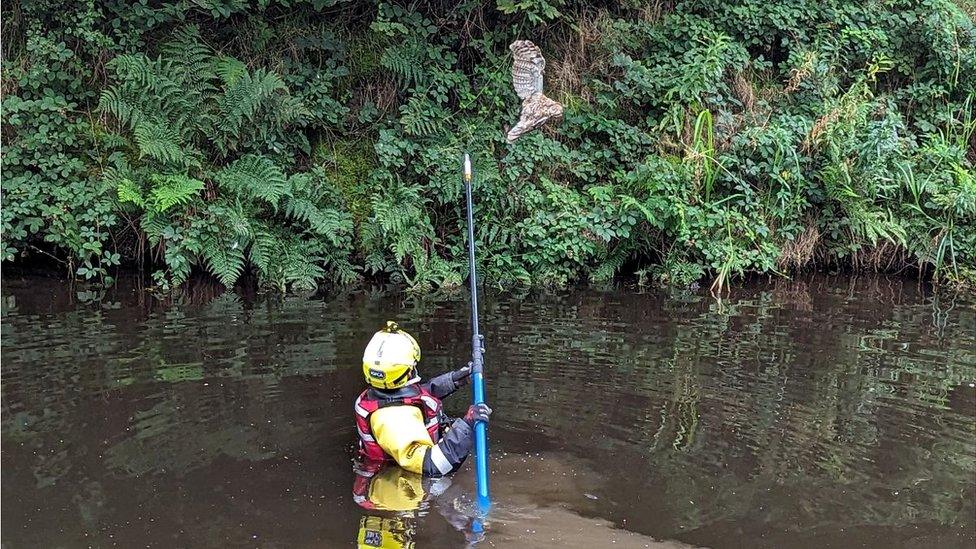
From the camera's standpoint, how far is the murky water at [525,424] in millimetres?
4820

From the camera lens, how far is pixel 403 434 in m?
5.03

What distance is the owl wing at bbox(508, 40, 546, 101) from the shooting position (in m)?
11.5

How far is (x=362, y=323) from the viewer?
8.83m

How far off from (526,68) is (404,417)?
7.44 m

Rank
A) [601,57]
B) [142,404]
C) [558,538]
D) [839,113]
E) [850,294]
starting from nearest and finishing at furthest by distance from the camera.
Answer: [558,538] < [142,404] < [850,294] < [839,113] < [601,57]

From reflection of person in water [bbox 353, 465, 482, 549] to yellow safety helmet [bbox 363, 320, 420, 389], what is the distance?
61 centimetres

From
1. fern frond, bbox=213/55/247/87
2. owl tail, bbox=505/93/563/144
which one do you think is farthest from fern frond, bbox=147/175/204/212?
owl tail, bbox=505/93/563/144

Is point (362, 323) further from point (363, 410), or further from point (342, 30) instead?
point (342, 30)

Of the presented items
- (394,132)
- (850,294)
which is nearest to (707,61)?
(850,294)

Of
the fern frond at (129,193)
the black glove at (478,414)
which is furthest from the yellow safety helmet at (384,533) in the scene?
the fern frond at (129,193)

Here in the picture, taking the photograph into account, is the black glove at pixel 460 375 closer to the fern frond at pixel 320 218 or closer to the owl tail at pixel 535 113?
the fern frond at pixel 320 218

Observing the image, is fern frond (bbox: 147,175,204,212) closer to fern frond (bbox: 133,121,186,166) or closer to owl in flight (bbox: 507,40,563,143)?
fern frond (bbox: 133,121,186,166)

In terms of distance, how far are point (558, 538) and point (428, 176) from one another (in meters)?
6.72

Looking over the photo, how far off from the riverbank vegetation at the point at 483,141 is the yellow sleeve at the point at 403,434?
5154 millimetres
